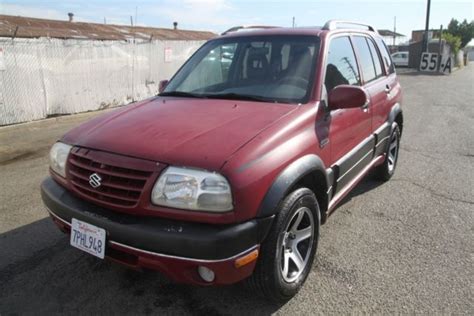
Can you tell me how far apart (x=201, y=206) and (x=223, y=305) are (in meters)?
0.89

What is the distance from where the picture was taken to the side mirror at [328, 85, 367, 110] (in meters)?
3.09

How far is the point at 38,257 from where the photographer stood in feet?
11.2

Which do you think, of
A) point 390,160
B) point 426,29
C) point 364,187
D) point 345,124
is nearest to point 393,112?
point 390,160

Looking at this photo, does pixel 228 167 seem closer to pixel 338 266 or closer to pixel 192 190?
pixel 192 190

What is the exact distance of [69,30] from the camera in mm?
11648

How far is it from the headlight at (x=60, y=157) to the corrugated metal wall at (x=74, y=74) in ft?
22.4

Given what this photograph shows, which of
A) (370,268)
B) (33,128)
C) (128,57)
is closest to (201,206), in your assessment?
(370,268)

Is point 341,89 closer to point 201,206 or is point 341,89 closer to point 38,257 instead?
point 201,206

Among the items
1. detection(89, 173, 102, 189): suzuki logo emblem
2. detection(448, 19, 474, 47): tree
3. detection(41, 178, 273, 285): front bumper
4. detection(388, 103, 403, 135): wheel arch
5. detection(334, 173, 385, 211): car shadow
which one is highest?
detection(448, 19, 474, 47): tree

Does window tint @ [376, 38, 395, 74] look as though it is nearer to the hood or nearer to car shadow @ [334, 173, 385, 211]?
car shadow @ [334, 173, 385, 211]

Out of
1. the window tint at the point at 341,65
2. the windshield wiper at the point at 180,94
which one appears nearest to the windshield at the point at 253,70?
the windshield wiper at the point at 180,94

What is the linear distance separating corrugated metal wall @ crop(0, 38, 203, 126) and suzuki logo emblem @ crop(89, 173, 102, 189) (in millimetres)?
7411

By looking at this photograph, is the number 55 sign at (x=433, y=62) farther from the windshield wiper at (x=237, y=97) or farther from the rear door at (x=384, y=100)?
the windshield wiper at (x=237, y=97)

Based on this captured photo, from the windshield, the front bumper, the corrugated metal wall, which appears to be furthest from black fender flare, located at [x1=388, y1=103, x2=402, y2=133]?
the corrugated metal wall
